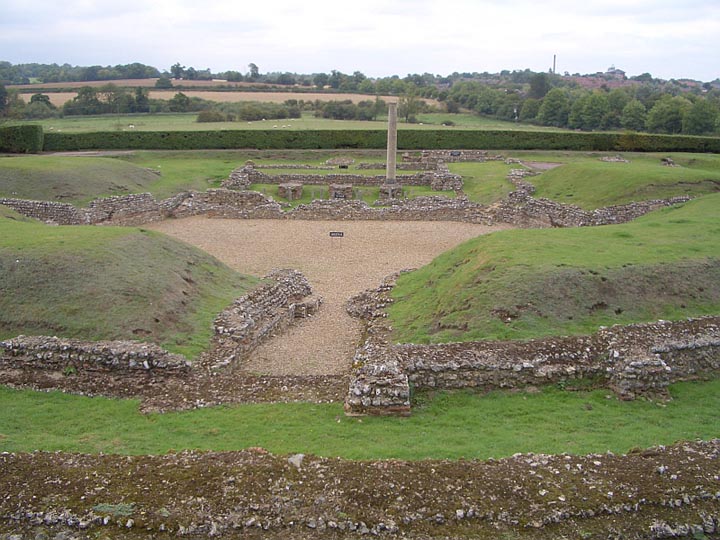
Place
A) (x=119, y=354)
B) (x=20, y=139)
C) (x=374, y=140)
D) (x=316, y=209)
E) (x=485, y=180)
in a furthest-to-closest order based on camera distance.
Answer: (x=374, y=140) → (x=20, y=139) → (x=485, y=180) → (x=316, y=209) → (x=119, y=354)

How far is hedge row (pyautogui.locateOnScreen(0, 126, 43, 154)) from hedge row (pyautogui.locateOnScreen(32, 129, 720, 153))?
2452mm

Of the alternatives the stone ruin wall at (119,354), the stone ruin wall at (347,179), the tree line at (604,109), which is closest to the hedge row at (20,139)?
the stone ruin wall at (347,179)

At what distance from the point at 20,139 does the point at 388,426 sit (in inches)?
1861

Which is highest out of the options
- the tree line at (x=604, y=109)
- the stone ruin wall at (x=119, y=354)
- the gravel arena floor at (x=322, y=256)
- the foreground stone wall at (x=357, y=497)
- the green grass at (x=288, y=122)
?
the tree line at (x=604, y=109)

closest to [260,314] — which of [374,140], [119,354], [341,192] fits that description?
[119,354]

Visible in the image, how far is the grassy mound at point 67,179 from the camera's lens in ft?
113

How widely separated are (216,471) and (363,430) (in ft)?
11.1

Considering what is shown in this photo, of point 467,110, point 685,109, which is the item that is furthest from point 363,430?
point 467,110

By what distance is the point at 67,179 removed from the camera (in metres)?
36.1

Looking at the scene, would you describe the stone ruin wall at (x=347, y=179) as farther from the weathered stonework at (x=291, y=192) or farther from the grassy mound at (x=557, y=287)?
the grassy mound at (x=557, y=287)

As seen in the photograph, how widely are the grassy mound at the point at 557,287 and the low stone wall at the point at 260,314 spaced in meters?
3.46

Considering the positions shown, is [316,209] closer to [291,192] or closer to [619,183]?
[291,192]

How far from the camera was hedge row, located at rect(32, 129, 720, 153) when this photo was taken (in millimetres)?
52697

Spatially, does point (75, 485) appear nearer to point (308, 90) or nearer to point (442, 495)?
point (442, 495)
